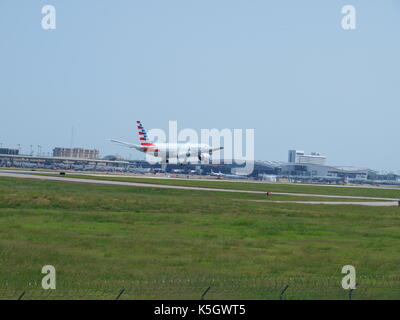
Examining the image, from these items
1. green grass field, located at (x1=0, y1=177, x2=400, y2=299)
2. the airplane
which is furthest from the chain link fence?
the airplane

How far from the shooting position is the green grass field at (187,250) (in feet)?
80.7

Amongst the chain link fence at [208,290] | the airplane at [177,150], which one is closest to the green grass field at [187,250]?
the chain link fence at [208,290]

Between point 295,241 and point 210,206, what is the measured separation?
998 inches

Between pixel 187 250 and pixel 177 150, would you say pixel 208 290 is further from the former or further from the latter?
pixel 177 150

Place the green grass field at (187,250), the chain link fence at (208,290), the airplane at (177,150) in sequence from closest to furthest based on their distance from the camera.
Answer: the chain link fence at (208,290) < the green grass field at (187,250) < the airplane at (177,150)

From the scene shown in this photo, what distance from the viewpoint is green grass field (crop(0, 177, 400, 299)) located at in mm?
24609

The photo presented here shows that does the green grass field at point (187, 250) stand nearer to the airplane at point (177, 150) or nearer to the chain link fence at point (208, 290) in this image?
the chain link fence at point (208, 290)

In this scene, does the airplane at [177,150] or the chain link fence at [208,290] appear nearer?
the chain link fence at [208,290]

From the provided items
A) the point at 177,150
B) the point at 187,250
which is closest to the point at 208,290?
the point at 187,250

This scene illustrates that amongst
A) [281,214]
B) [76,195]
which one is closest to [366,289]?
[281,214]

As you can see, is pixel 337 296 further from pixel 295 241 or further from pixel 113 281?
pixel 295 241

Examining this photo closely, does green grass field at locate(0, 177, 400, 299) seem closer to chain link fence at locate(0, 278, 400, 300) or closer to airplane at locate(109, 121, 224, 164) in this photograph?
A: chain link fence at locate(0, 278, 400, 300)

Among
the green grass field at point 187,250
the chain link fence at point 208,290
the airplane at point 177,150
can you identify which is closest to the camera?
the chain link fence at point 208,290
